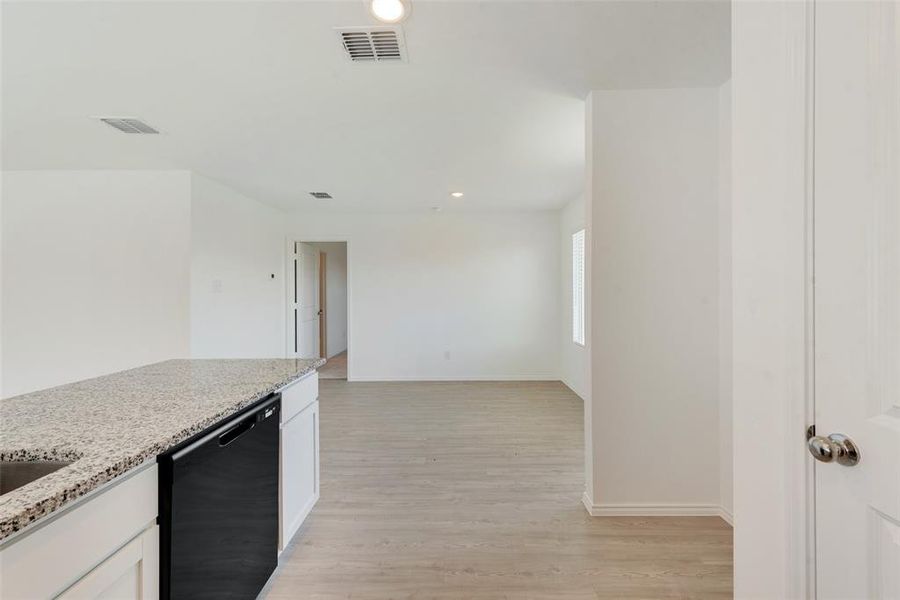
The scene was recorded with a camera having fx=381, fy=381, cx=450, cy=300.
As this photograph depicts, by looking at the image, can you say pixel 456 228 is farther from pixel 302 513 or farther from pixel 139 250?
pixel 302 513

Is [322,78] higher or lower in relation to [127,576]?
higher

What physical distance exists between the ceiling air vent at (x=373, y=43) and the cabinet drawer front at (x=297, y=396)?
1639 millimetres

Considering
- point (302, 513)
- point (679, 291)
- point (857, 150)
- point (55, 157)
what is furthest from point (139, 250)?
point (857, 150)

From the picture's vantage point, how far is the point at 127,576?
2.97 ft

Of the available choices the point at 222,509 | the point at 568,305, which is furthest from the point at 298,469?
the point at 568,305

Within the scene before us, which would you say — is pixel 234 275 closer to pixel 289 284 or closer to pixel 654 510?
pixel 289 284

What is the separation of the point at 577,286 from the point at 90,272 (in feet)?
17.4

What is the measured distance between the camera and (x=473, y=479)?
2.57 metres

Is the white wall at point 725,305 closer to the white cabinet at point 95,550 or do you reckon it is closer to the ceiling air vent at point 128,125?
the white cabinet at point 95,550

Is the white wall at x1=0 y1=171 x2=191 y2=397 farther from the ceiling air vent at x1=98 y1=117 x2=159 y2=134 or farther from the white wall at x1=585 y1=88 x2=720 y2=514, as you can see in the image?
the white wall at x1=585 y1=88 x2=720 y2=514

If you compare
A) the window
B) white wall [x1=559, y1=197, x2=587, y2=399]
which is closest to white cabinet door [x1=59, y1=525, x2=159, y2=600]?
white wall [x1=559, y1=197, x2=587, y2=399]

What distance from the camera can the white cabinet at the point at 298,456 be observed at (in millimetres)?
1705

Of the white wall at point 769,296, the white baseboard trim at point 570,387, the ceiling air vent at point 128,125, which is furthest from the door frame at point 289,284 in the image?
the white wall at point 769,296

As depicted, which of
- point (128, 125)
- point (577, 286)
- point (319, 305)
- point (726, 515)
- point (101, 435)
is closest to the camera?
point (101, 435)
